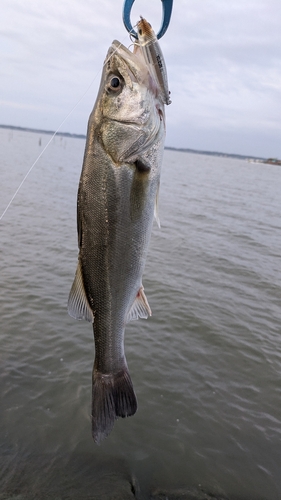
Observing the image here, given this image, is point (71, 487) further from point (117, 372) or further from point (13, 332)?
point (13, 332)

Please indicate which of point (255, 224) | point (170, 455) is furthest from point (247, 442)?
point (255, 224)

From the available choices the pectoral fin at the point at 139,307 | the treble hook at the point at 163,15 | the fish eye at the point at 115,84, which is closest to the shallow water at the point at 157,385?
the pectoral fin at the point at 139,307

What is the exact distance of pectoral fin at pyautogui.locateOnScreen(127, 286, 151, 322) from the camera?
298cm

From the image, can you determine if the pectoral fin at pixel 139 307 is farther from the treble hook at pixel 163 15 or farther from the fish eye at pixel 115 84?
the treble hook at pixel 163 15

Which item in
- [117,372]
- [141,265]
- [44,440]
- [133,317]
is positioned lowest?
[44,440]

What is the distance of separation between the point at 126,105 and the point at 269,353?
6.65 meters

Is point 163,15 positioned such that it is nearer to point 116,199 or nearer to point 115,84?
point 115,84

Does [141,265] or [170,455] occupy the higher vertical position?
[141,265]

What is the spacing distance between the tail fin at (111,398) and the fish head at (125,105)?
1.74 m

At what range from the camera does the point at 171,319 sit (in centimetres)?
860

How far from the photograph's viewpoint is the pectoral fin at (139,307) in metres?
2.98

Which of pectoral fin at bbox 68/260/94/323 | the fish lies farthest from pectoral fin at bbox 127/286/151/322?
pectoral fin at bbox 68/260/94/323

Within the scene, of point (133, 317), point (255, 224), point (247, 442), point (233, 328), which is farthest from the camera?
point (255, 224)

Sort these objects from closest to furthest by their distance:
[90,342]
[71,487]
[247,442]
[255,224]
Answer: [71,487]
[247,442]
[90,342]
[255,224]
